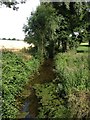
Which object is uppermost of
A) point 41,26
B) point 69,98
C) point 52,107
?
point 41,26

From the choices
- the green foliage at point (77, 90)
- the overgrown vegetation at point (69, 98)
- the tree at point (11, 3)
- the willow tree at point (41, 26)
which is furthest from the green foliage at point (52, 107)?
the willow tree at point (41, 26)

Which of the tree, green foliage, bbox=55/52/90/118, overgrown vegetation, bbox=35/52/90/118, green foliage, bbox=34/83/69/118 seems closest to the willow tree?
the tree

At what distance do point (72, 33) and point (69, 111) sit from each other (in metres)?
18.8

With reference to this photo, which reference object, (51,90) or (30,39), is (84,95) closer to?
(51,90)

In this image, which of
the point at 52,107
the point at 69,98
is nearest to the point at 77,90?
the point at 69,98

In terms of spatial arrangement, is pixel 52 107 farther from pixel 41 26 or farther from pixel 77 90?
pixel 41 26

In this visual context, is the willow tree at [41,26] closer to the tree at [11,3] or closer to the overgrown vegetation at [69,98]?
the tree at [11,3]

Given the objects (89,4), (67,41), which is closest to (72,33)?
(67,41)

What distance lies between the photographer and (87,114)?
6.38 m

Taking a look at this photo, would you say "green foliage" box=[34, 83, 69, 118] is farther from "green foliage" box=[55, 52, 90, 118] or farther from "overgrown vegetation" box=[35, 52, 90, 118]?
"green foliage" box=[55, 52, 90, 118]

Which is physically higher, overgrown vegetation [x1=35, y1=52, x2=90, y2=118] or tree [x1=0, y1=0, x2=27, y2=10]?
tree [x1=0, y1=0, x2=27, y2=10]

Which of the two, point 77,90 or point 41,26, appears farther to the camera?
point 41,26

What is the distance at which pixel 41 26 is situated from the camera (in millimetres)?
22312

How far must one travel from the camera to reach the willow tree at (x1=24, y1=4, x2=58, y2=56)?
21938 millimetres
